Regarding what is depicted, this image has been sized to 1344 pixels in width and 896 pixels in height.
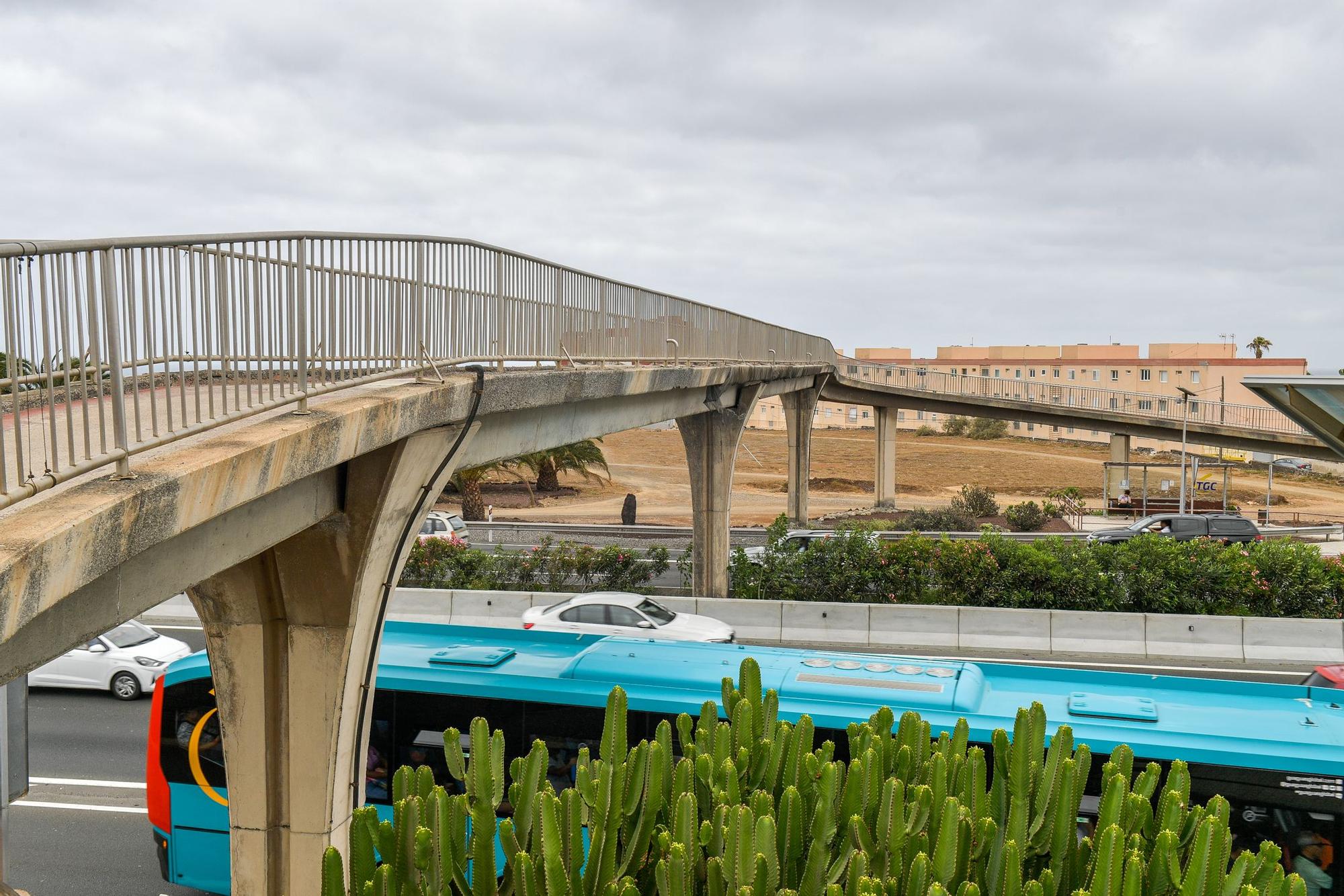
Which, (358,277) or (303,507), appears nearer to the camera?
(303,507)

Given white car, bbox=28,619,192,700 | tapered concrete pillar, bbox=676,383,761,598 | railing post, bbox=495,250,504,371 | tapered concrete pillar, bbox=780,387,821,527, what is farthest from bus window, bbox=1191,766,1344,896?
tapered concrete pillar, bbox=780,387,821,527

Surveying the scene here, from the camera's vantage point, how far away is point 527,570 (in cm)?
2506

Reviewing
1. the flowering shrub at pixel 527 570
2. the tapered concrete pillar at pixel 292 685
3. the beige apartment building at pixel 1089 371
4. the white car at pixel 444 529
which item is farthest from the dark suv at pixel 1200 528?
the beige apartment building at pixel 1089 371

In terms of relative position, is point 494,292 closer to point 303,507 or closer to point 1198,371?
point 303,507

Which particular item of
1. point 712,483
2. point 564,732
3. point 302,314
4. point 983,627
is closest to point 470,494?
point 712,483

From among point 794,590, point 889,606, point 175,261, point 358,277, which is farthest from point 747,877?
point 794,590

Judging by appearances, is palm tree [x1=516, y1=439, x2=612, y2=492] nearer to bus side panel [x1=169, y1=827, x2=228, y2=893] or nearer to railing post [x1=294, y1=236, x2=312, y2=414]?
bus side panel [x1=169, y1=827, x2=228, y2=893]

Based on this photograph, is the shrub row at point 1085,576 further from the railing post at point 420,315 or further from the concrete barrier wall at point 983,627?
the railing post at point 420,315

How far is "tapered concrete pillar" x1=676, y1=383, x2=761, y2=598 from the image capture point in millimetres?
26062

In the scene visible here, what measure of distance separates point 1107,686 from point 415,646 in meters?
6.93

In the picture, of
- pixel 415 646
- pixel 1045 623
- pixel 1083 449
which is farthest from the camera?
pixel 1083 449

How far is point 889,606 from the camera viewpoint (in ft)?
69.5

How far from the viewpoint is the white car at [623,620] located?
58.3 feet

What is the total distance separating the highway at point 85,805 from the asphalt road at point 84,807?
13 mm
